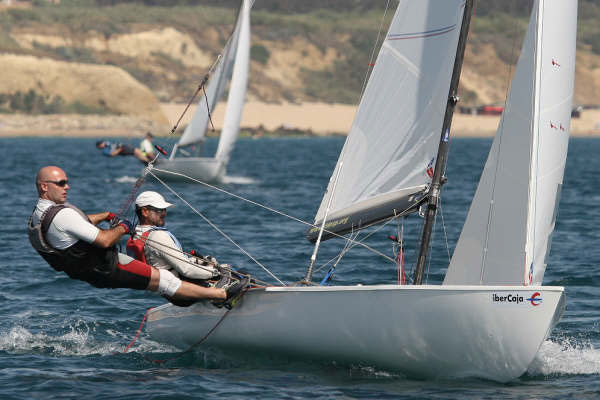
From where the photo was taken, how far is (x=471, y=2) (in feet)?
29.9

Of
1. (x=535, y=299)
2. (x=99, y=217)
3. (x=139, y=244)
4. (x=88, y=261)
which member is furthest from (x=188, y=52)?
(x=535, y=299)

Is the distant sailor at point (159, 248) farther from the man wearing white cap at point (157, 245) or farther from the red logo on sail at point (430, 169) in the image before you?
the red logo on sail at point (430, 169)

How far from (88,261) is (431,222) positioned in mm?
3127

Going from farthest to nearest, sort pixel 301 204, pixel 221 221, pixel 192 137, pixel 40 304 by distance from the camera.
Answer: pixel 192 137, pixel 301 204, pixel 221 221, pixel 40 304

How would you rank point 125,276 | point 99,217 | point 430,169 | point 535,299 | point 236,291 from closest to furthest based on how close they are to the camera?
point 535,299, point 125,276, point 236,291, point 430,169, point 99,217

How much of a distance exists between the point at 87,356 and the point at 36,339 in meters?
0.89

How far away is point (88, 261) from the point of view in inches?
347

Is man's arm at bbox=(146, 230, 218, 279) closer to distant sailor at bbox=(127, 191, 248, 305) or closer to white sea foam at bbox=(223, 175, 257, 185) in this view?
distant sailor at bbox=(127, 191, 248, 305)

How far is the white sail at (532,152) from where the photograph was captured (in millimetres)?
8781

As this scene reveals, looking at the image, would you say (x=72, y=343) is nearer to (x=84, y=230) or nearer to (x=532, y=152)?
(x=84, y=230)

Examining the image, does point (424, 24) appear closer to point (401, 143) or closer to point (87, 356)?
point (401, 143)

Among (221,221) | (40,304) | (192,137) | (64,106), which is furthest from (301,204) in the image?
(64,106)

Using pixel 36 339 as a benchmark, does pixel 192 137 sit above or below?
above

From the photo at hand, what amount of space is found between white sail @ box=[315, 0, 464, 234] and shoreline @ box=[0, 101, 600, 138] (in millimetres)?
78966
